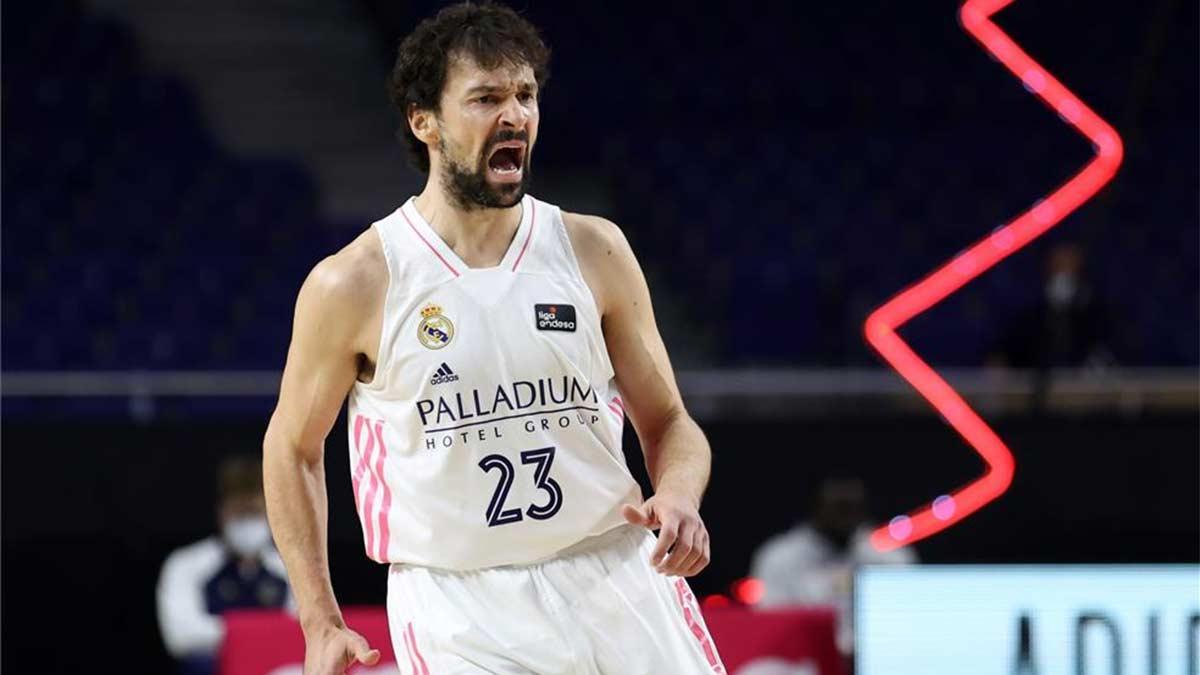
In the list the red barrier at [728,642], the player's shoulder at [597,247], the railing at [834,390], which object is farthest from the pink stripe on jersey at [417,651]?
the railing at [834,390]

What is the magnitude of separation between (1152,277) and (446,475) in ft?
30.5

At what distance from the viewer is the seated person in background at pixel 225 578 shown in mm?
7414

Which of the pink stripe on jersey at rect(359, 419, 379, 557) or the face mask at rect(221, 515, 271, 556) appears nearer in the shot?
the pink stripe on jersey at rect(359, 419, 379, 557)

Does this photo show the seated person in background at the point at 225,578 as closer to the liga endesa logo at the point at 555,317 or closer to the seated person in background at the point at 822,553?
the seated person in background at the point at 822,553

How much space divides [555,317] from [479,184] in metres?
0.27

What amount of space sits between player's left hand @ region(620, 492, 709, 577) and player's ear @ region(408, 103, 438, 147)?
2.61 feet

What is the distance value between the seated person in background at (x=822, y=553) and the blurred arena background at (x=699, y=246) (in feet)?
1.38

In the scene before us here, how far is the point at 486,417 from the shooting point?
3299 mm

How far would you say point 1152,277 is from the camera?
38.8 feet

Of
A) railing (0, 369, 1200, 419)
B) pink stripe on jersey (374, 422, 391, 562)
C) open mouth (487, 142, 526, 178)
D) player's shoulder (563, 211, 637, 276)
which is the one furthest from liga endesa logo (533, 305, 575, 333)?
railing (0, 369, 1200, 419)

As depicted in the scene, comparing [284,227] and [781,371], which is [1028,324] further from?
[284,227]

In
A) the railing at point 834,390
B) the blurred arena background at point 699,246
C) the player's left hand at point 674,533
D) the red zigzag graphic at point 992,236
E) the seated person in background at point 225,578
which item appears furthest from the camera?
the railing at point 834,390

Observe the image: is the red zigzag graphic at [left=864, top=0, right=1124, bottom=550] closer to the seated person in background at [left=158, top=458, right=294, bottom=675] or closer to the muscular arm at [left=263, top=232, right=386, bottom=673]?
the seated person in background at [left=158, top=458, right=294, bottom=675]

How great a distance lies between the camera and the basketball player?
130 inches
